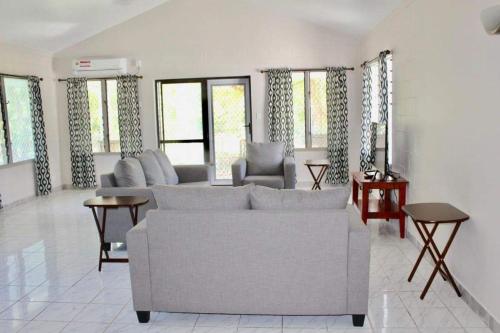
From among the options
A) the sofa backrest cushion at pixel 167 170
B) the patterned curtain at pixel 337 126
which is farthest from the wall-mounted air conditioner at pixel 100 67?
the patterned curtain at pixel 337 126

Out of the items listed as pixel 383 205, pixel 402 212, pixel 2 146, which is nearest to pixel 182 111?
pixel 2 146

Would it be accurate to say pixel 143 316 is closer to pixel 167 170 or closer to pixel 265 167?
pixel 167 170

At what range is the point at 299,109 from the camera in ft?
27.3

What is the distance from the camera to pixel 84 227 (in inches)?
229

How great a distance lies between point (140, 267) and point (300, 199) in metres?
1.17

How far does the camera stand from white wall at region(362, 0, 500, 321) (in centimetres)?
300

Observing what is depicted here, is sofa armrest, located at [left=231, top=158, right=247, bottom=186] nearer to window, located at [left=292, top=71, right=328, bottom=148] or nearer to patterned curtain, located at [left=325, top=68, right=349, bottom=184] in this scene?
window, located at [left=292, top=71, right=328, bottom=148]

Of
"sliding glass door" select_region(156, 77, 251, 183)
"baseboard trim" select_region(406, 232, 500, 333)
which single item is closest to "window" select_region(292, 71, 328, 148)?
"sliding glass door" select_region(156, 77, 251, 183)

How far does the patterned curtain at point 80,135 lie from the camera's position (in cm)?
847

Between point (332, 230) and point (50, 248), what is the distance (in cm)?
343

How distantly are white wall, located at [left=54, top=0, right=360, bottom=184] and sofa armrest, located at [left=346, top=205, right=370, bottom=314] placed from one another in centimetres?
549

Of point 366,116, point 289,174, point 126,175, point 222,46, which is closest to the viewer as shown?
point 126,175

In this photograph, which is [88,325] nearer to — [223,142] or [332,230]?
[332,230]

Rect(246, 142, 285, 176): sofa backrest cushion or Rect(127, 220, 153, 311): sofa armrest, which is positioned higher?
Rect(246, 142, 285, 176): sofa backrest cushion
